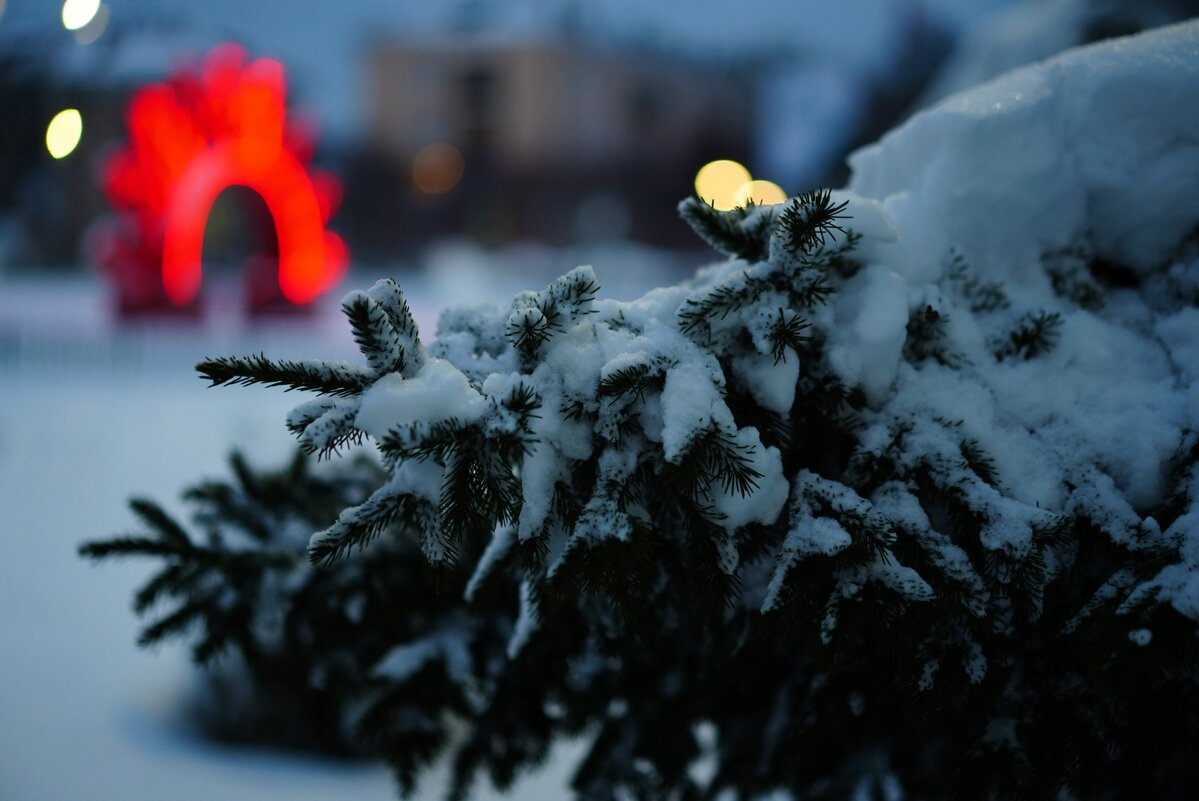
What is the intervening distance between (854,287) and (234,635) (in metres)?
1.41

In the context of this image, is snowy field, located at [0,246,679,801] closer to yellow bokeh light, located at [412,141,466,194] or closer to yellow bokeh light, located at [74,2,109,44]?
yellow bokeh light, located at [74,2,109,44]

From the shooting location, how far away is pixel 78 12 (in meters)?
3.23

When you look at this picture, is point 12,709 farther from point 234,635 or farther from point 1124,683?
point 1124,683

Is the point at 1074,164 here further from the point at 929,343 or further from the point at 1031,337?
the point at 929,343

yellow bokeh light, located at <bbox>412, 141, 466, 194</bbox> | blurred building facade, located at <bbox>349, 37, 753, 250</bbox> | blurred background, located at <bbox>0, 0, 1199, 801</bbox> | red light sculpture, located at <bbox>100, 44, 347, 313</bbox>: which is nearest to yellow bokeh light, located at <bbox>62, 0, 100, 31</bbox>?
blurred background, located at <bbox>0, 0, 1199, 801</bbox>

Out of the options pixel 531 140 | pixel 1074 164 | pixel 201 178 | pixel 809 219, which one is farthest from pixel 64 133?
pixel 531 140

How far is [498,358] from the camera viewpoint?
4.39 ft

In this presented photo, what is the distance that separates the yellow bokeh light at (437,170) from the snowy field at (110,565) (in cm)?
2444

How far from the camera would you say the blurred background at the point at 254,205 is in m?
4.94

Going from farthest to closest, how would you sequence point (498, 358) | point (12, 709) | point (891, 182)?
point (12, 709) < point (891, 182) < point (498, 358)

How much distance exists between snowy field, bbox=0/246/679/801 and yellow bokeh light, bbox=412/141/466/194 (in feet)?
80.2

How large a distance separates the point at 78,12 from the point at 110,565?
194 inches

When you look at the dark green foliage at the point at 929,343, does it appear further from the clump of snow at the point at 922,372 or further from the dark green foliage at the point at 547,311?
the dark green foliage at the point at 547,311

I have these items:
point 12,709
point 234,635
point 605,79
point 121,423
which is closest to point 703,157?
point 605,79
